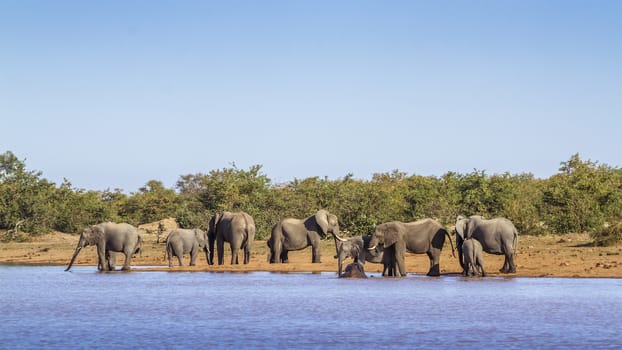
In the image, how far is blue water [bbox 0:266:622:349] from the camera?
1830 centimetres

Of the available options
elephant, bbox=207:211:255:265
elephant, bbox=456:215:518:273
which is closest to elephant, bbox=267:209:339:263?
elephant, bbox=207:211:255:265

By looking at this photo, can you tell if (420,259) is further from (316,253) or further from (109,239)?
(109,239)

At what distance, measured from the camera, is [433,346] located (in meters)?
17.6

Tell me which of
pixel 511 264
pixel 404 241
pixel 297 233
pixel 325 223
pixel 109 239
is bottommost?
pixel 511 264

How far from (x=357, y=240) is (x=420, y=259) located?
6769mm

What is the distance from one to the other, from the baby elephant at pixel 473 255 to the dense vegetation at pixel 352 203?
17164 millimetres

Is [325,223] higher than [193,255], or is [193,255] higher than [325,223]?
[325,223]

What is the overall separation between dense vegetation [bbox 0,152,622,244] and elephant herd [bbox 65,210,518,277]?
401 inches

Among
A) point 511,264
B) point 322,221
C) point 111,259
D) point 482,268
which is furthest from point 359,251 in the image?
point 111,259

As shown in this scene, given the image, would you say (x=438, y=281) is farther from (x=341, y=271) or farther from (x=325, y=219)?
(x=325, y=219)

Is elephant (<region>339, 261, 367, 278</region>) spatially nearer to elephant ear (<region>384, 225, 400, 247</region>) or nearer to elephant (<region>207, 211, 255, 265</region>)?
elephant ear (<region>384, 225, 400, 247</region>)

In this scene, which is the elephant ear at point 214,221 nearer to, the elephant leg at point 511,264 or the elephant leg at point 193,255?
the elephant leg at point 193,255

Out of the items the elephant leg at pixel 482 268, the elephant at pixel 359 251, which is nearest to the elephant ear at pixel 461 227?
the elephant leg at pixel 482 268

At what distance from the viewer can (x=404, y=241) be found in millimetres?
34500
